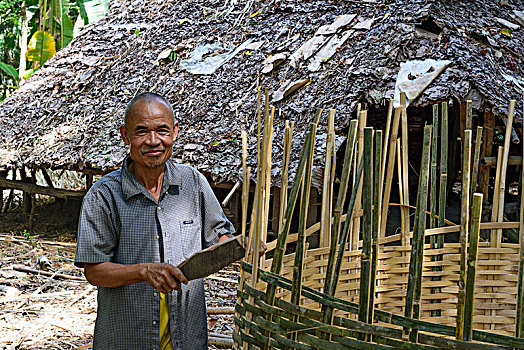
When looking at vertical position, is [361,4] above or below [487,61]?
above

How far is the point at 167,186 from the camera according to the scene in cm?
197

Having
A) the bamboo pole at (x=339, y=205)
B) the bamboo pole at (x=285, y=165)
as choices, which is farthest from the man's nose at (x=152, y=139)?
the bamboo pole at (x=339, y=205)

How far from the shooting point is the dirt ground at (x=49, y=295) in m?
3.81

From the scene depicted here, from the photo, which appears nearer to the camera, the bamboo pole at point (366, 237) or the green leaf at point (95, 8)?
the bamboo pole at point (366, 237)

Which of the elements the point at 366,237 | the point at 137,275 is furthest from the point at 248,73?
the point at 366,237

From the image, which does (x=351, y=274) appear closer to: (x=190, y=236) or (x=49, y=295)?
(x=190, y=236)

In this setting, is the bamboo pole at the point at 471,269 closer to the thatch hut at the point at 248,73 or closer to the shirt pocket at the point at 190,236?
the shirt pocket at the point at 190,236

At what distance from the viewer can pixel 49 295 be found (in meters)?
4.68

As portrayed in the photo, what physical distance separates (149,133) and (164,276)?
50cm

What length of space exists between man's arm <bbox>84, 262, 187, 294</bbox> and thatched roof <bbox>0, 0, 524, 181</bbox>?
→ 3.27 metres

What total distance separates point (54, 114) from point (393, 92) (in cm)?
431

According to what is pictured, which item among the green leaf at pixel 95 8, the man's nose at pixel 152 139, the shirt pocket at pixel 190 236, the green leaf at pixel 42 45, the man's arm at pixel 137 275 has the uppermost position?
the green leaf at pixel 95 8

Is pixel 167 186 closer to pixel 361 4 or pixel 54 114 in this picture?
pixel 361 4

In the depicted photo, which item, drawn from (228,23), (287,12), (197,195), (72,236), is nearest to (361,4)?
(287,12)
